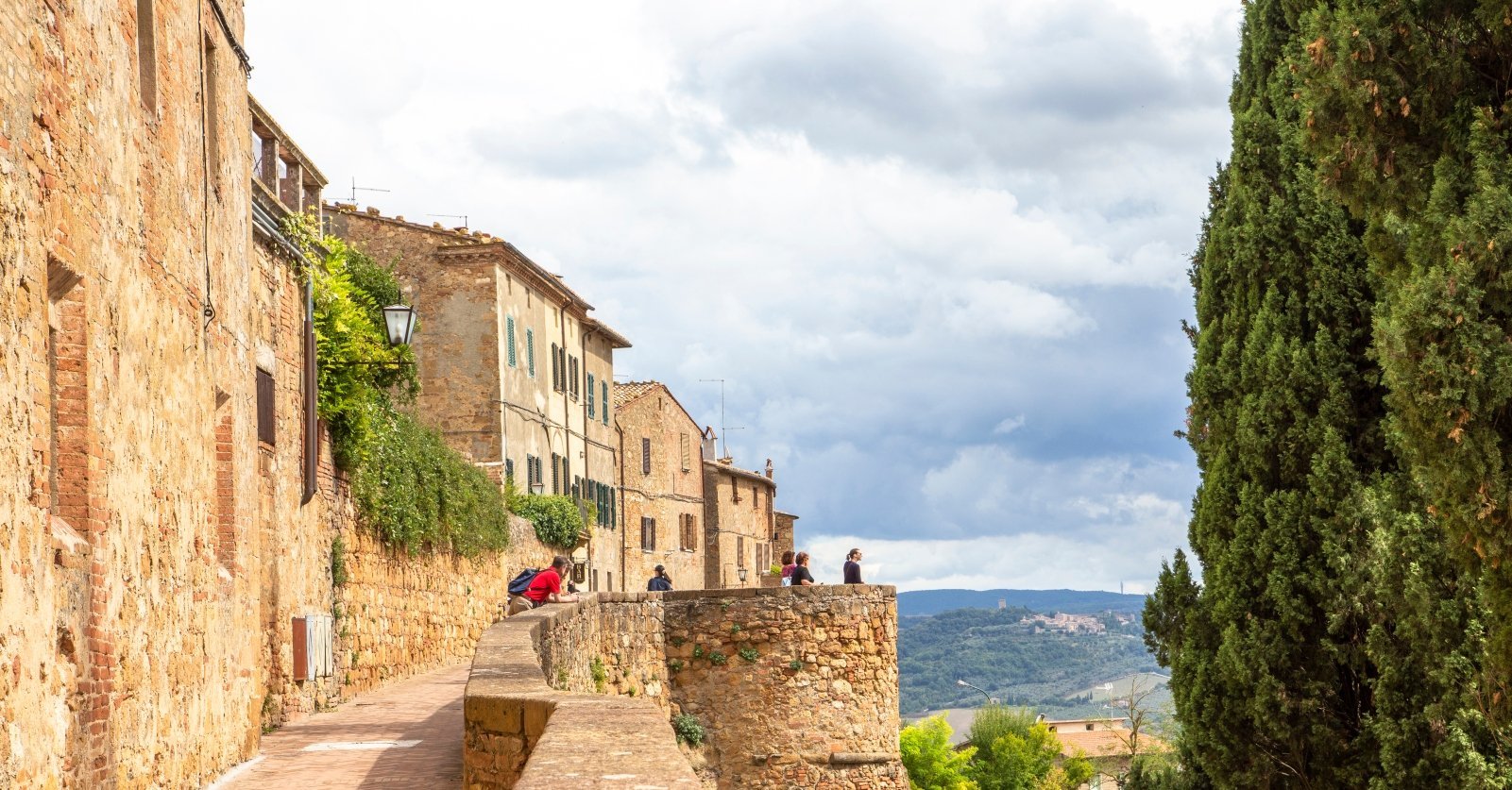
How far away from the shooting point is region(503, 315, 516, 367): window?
39.9m

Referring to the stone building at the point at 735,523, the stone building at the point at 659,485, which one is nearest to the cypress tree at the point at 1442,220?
the stone building at the point at 659,485

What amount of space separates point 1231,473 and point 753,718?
12976 millimetres

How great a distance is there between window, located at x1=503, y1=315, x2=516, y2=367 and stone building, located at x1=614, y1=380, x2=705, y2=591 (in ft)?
37.3

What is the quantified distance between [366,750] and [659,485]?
40656 mm

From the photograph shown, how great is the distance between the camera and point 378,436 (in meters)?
21.9

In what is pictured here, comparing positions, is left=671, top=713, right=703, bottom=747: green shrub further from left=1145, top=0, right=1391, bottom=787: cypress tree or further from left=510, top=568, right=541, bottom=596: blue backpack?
left=1145, top=0, right=1391, bottom=787: cypress tree

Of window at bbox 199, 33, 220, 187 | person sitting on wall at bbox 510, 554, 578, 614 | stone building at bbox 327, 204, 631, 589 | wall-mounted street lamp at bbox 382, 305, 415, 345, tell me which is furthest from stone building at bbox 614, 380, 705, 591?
window at bbox 199, 33, 220, 187

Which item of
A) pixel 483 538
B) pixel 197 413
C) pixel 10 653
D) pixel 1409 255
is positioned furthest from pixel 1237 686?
pixel 483 538

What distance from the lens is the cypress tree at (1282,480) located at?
13.4 metres

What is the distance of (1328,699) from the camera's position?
1359 cm

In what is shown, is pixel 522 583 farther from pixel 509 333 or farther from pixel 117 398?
pixel 509 333

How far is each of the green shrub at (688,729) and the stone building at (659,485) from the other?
23.9 meters

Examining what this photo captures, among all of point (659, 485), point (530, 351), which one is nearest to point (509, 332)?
point (530, 351)

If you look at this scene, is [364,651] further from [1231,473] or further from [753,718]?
[1231,473]
